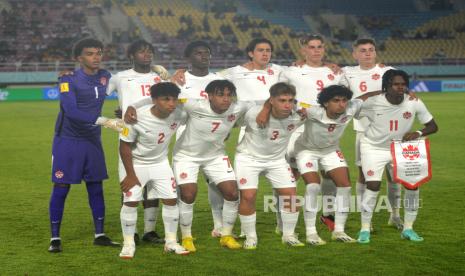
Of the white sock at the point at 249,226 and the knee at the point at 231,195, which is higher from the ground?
the knee at the point at 231,195

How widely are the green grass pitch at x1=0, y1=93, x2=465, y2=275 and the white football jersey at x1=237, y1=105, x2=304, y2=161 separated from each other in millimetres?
995

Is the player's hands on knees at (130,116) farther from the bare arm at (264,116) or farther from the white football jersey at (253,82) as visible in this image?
the white football jersey at (253,82)

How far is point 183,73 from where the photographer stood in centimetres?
825

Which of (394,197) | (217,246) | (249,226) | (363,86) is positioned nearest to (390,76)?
(363,86)

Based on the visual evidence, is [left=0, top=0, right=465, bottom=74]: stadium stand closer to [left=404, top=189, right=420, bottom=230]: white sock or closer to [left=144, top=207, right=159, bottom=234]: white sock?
[left=144, top=207, right=159, bottom=234]: white sock

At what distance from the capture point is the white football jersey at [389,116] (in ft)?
26.8

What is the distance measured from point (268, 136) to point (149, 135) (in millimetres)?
1315

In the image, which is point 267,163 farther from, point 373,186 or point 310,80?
point 310,80

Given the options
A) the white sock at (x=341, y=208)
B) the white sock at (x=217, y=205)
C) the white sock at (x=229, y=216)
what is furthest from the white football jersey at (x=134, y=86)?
the white sock at (x=341, y=208)

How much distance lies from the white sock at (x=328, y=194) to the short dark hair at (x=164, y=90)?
2586 millimetres

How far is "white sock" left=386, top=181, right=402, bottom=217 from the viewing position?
8.77 m

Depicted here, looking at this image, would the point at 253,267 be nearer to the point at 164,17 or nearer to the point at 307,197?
the point at 307,197

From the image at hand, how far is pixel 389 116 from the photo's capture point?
8.19 metres

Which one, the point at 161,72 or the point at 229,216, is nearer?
the point at 229,216
